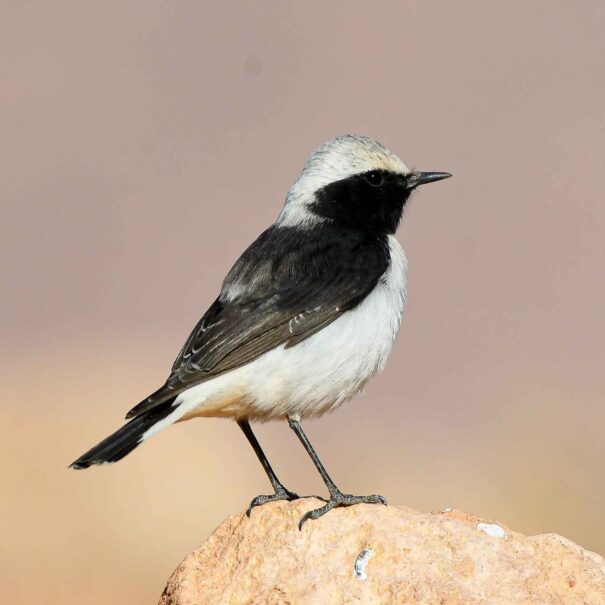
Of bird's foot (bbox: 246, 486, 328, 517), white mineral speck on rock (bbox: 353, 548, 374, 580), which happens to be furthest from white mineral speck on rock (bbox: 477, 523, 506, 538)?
bird's foot (bbox: 246, 486, 328, 517)

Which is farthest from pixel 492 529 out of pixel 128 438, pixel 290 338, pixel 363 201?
pixel 363 201

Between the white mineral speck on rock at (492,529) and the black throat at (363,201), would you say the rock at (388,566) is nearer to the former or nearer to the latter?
the white mineral speck on rock at (492,529)

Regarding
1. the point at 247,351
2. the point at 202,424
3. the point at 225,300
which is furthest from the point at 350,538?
the point at 202,424

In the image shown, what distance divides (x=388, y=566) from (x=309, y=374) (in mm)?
1582

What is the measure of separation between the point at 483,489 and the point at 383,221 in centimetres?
439

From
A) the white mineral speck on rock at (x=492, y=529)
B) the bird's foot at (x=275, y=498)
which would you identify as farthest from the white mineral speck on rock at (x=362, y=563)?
the bird's foot at (x=275, y=498)

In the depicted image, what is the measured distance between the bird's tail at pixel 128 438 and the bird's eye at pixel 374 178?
6.37 feet

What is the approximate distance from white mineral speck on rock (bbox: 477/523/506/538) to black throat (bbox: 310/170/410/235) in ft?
7.78

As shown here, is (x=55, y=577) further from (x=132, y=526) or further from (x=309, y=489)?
(x=309, y=489)

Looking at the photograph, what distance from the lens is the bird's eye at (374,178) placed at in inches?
319

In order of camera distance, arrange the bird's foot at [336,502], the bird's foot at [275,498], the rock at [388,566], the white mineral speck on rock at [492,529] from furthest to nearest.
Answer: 1. the bird's foot at [275,498]
2. the bird's foot at [336,502]
3. the white mineral speck on rock at [492,529]
4. the rock at [388,566]

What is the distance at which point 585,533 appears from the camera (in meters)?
10.7

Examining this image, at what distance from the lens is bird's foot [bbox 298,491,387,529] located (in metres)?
6.16

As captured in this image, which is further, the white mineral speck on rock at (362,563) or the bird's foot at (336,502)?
the bird's foot at (336,502)
